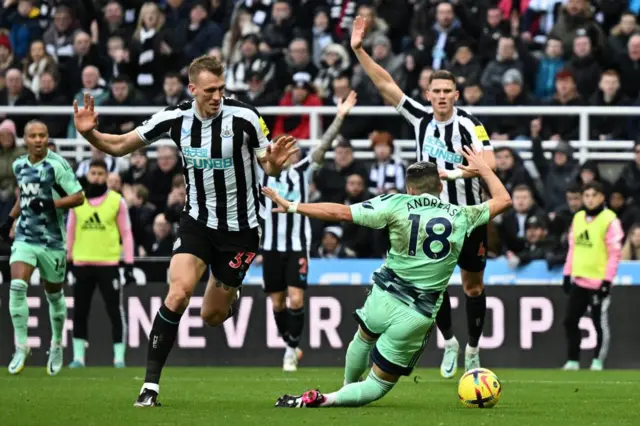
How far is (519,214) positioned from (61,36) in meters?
8.68

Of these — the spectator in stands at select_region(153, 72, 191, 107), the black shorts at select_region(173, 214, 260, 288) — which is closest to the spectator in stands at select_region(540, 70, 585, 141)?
the spectator in stands at select_region(153, 72, 191, 107)

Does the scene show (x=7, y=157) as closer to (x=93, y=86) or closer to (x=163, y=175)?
(x=93, y=86)

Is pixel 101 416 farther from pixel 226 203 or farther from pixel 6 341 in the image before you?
pixel 6 341

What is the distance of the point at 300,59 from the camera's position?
2108 cm

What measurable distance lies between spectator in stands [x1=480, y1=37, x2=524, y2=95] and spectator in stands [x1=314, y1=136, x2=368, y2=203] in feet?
7.32

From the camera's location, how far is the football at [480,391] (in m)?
10.3

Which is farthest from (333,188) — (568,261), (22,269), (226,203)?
(226,203)

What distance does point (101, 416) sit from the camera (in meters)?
9.41

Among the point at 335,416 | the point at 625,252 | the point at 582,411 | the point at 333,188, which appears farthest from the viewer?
the point at 333,188

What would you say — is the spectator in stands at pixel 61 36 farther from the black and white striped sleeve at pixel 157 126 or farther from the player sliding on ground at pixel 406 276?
the player sliding on ground at pixel 406 276

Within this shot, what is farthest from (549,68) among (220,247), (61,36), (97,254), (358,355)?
(358,355)

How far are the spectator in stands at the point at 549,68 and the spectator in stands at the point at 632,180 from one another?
1.94 metres

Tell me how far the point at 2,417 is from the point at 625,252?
10.6 metres

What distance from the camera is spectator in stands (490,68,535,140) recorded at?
1995 cm
